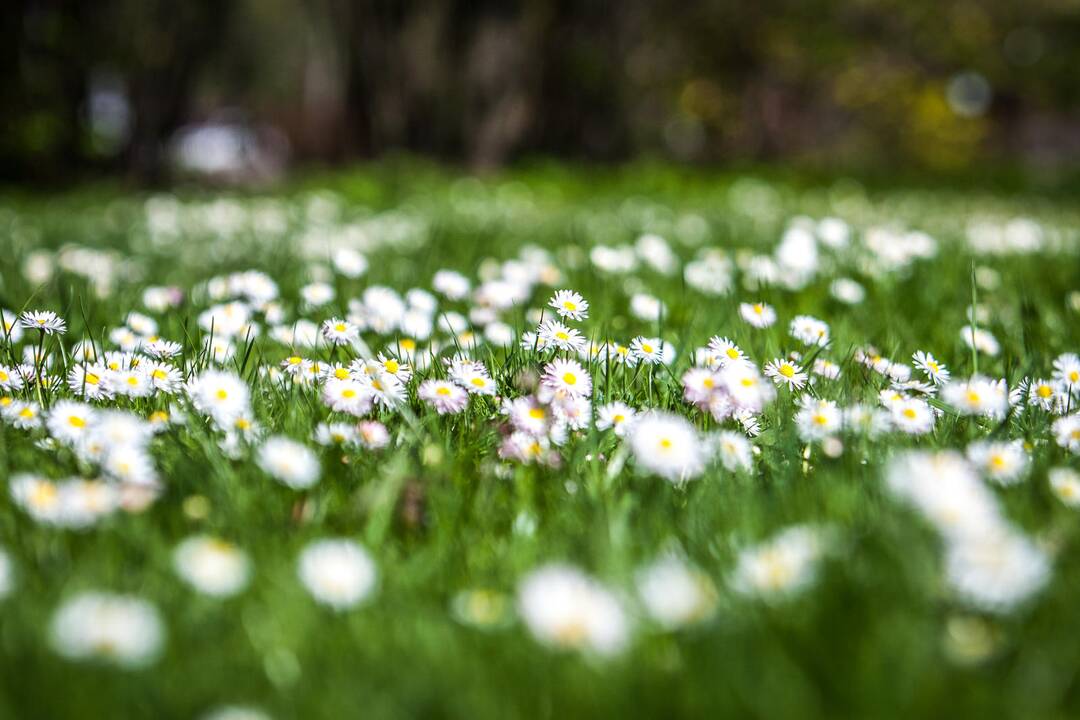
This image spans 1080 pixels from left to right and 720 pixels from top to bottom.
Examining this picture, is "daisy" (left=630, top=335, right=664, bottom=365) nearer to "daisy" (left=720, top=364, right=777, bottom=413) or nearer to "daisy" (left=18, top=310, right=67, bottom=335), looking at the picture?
"daisy" (left=720, top=364, right=777, bottom=413)

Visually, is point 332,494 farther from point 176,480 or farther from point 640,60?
point 640,60

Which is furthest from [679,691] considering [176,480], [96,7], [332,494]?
[96,7]

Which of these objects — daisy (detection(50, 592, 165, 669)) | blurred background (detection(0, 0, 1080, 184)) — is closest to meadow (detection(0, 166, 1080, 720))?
daisy (detection(50, 592, 165, 669))

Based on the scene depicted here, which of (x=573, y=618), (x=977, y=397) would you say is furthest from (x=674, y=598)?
(x=977, y=397)

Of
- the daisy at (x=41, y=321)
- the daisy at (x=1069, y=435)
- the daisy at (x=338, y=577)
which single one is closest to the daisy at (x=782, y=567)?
the daisy at (x=338, y=577)

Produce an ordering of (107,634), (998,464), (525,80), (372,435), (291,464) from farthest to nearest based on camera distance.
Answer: (525,80) → (372,435) → (998,464) → (291,464) → (107,634)

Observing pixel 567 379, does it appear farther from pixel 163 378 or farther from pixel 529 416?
pixel 163 378

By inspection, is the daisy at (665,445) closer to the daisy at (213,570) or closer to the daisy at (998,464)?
the daisy at (998,464)
